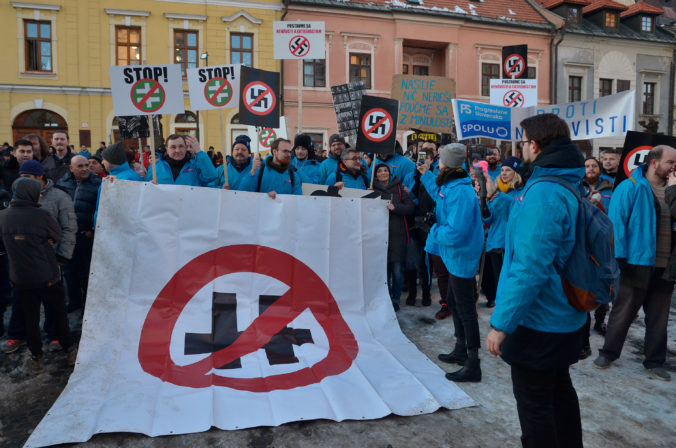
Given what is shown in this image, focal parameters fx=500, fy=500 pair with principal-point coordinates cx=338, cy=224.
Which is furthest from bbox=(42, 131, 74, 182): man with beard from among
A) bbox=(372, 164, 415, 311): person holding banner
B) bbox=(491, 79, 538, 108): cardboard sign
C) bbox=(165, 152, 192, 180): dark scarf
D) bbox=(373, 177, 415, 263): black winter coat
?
bbox=(491, 79, 538, 108): cardboard sign

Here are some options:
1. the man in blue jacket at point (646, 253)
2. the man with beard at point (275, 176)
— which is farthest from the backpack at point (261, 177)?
the man in blue jacket at point (646, 253)

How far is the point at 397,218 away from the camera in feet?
21.6

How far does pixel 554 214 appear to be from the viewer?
96.6 inches

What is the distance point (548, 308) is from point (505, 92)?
750 centimetres

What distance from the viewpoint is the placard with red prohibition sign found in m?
4.06

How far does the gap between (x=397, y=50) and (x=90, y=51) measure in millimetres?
13633

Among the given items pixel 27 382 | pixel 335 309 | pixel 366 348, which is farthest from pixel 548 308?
pixel 27 382

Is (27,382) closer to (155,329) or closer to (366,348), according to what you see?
(155,329)

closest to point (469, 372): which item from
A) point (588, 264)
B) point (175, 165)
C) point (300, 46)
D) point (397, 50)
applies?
point (588, 264)

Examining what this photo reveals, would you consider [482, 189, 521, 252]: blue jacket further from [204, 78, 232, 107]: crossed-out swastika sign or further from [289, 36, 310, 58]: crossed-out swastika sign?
[289, 36, 310, 58]: crossed-out swastika sign

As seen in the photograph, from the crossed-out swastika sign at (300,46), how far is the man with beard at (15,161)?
392cm

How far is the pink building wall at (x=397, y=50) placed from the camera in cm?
2316

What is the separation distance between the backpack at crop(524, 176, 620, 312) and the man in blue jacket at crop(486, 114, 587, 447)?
4cm

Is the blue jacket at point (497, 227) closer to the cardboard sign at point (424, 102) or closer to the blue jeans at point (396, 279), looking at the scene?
the blue jeans at point (396, 279)
